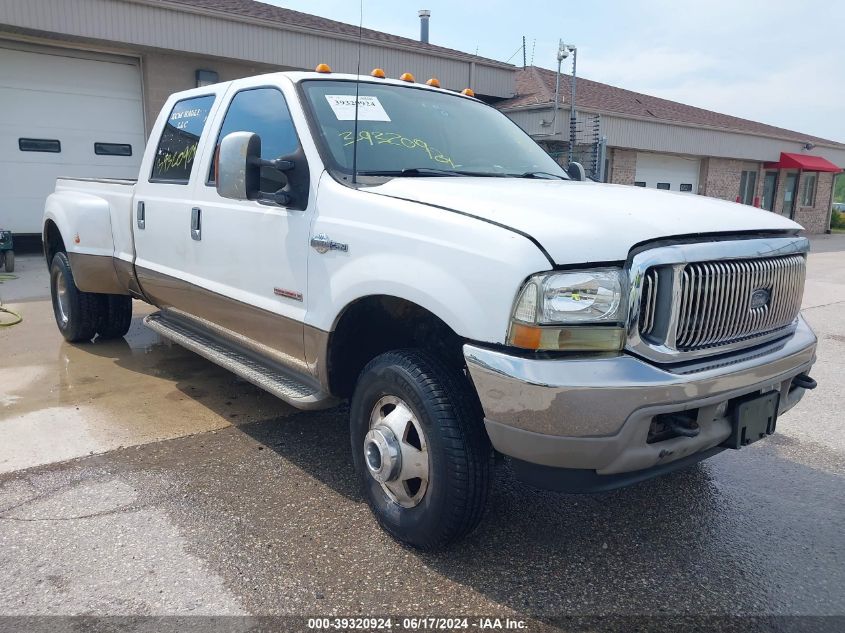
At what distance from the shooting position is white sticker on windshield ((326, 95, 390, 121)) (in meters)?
3.45

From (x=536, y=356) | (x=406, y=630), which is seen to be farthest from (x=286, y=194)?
(x=406, y=630)

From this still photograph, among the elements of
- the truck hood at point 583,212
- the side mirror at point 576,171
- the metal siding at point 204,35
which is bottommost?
the truck hood at point 583,212

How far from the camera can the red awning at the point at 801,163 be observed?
2464 centimetres

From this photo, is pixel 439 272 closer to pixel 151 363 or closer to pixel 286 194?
pixel 286 194

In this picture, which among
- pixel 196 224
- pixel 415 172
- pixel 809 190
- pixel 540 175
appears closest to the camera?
pixel 415 172

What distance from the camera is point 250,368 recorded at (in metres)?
3.72

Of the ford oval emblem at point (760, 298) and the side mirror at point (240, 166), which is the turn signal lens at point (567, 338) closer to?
the ford oval emblem at point (760, 298)

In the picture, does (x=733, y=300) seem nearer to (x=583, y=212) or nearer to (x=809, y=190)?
(x=583, y=212)

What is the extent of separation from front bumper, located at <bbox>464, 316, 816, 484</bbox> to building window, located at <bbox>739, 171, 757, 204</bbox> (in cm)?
2483

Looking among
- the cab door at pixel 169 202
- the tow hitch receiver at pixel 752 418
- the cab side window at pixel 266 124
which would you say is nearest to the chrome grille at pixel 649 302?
the tow hitch receiver at pixel 752 418

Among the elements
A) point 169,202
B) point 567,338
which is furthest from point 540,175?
point 169,202

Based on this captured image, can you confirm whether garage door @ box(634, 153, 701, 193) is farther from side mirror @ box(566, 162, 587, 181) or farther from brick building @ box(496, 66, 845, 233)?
side mirror @ box(566, 162, 587, 181)

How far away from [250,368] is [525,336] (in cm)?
194

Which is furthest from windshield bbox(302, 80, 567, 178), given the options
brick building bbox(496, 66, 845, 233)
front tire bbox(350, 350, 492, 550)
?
brick building bbox(496, 66, 845, 233)
